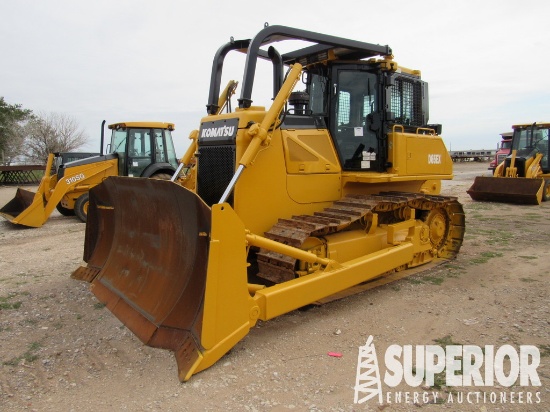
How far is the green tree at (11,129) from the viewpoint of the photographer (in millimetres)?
30069

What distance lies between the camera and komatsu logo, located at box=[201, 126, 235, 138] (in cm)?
454

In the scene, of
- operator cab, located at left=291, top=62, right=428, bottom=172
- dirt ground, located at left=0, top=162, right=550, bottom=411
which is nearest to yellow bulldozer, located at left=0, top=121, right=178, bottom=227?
dirt ground, located at left=0, top=162, right=550, bottom=411

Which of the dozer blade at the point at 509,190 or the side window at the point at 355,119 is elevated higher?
the side window at the point at 355,119

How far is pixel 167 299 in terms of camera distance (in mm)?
3711

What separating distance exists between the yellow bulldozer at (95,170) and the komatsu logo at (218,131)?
6.66m

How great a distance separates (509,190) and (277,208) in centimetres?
1091

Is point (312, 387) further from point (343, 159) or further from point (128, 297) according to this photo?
point (343, 159)

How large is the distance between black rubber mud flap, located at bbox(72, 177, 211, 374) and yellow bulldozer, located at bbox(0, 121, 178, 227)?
623 cm

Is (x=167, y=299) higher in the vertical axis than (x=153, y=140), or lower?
lower

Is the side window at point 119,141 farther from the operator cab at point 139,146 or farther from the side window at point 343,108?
the side window at point 343,108

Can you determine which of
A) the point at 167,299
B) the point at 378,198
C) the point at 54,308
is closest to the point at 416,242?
the point at 378,198

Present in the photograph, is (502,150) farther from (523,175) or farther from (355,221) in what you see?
(355,221)

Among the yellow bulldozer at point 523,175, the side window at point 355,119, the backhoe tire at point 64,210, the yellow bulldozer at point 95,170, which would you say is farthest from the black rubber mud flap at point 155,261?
the yellow bulldozer at point 523,175

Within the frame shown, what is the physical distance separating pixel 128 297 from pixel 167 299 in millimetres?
596
